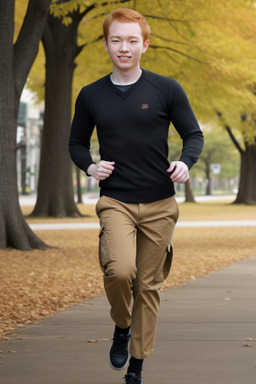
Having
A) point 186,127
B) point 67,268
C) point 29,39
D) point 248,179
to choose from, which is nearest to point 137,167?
point 186,127

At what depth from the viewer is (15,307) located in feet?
28.0

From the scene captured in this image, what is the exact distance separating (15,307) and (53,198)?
19022 millimetres

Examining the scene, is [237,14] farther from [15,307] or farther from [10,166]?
[15,307]

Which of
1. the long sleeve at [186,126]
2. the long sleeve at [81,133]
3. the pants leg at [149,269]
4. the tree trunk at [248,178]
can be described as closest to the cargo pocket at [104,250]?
the pants leg at [149,269]

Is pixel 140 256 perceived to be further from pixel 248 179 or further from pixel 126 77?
pixel 248 179

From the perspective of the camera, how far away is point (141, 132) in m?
4.76

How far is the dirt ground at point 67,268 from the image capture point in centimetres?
870

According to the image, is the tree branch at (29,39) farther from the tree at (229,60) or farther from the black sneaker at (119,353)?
the black sneaker at (119,353)

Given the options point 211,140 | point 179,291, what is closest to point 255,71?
point 179,291

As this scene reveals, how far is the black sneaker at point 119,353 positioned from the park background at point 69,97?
236cm

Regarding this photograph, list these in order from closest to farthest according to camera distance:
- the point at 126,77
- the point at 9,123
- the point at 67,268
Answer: the point at 126,77 → the point at 67,268 → the point at 9,123

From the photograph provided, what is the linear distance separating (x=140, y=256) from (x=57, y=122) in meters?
21.9

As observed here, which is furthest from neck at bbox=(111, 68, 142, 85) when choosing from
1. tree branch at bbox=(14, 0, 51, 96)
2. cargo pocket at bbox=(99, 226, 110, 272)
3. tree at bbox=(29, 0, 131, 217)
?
tree at bbox=(29, 0, 131, 217)

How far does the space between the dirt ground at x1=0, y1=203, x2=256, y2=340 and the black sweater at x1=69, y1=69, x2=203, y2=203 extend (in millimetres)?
2669
